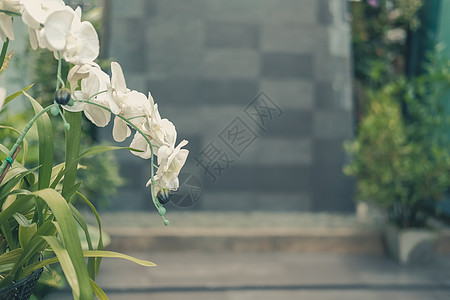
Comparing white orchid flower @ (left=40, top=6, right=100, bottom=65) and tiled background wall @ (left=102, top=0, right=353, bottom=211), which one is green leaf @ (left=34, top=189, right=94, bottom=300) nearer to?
white orchid flower @ (left=40, top=6, right=100, bottom=65)

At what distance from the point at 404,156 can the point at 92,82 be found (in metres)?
3.09

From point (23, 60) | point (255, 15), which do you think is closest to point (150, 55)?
point (255, 15)

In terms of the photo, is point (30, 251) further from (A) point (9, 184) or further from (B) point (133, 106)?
(B) point (133, 106)

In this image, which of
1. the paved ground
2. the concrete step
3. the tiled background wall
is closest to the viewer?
the paved ground

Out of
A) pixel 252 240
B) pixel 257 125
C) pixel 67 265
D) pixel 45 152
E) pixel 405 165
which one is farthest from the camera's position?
pixel 257 125

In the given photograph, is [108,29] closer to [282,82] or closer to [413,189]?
[282,82]

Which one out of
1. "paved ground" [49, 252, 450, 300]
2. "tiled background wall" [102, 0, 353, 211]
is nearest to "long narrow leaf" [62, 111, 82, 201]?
"paved ground" [49, 252, 450, 300]

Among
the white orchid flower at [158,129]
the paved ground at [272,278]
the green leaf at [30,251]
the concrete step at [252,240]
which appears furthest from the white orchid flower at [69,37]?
the concrete step at [252,240]

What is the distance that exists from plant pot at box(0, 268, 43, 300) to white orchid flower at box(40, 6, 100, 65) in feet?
0.95

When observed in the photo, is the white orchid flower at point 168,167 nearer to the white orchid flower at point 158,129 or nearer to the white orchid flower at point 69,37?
the white orchid flower at point 158,129

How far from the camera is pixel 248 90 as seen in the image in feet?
13.7

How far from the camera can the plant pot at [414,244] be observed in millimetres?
3473

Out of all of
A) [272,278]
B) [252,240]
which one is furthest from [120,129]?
[252,240]

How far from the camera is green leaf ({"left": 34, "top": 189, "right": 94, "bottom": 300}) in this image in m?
0.64
